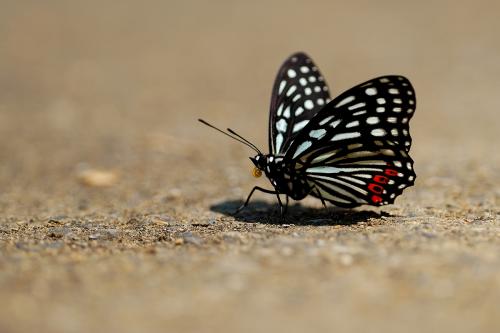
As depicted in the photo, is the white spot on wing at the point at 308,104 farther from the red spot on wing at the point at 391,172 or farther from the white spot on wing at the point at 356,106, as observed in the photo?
the red spot on wing at the point at 391,172

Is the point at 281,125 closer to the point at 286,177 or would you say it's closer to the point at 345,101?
the point at 286,177

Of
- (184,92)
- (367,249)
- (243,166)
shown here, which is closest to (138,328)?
(367,249)

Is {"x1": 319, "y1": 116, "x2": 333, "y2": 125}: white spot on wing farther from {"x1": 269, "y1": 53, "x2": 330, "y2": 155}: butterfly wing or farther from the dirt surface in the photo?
the dirt surface

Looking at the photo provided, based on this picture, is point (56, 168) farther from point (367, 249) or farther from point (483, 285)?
point (483, 285)

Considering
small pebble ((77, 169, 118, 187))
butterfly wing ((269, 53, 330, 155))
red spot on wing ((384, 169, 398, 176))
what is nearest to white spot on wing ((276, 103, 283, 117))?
butterfly wing ((269, 53, 330, 155))

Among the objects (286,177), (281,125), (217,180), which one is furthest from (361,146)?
(217,180)

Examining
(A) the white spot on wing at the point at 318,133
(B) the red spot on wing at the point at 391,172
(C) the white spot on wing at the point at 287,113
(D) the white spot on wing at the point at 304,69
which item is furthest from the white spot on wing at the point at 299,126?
(B) the red spot on wing at the point at 391,172
